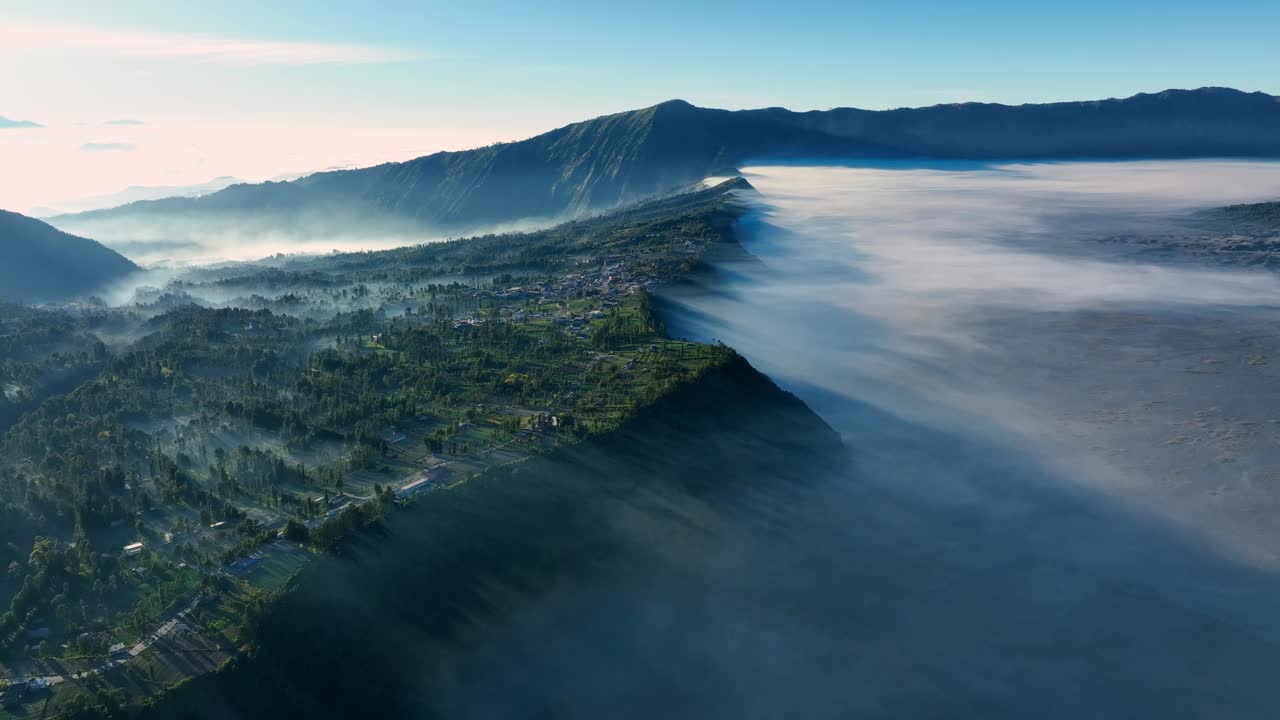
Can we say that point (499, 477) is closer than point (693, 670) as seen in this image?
No

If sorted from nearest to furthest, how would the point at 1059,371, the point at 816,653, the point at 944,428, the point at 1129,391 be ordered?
the point at 816,653 < the point at 944,428 < the point at 1129,391 < the point at 1059,371

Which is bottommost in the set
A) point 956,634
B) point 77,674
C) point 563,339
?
point 956,634

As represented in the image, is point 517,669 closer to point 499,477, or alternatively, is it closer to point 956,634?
point 499,477

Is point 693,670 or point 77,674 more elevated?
point 77,674

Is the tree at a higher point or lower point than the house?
higher

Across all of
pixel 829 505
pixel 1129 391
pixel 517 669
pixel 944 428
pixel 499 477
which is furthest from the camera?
pixel 1129 391

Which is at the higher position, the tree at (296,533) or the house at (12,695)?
the tree at (296,533)

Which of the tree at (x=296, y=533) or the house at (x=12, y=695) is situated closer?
the house at (x=12, y=695)

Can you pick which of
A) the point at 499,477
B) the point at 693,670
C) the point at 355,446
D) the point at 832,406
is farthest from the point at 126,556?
the point at 832,406

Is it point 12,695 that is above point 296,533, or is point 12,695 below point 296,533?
below

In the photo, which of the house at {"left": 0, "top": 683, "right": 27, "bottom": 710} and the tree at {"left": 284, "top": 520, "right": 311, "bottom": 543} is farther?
the tree at {"left": 284, "top": 520, "right": 311, "bottom": 543}

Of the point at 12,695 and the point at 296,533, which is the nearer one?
the point at 12,695
